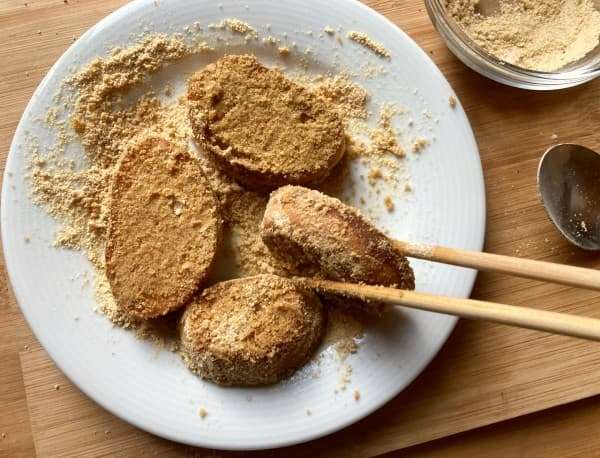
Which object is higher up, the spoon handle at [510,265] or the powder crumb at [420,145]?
the powder crumb at [420,145]

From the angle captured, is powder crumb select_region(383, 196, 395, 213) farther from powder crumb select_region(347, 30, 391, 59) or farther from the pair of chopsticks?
powder crumb select_region(347, 30, 391, 59)

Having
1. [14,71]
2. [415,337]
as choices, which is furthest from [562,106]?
[14,71]

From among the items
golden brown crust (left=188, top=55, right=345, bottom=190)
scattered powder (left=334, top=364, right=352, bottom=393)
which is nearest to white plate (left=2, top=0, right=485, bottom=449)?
scattered powder (left=334, top=364, right=352, bottom=393)

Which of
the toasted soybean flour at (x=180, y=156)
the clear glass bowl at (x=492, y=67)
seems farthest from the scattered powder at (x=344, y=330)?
the clear glass bowl at (x=492, y=67)

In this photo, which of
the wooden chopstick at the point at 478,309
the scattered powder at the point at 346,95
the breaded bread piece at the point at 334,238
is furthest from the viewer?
the scattered powder at the point at 346,95

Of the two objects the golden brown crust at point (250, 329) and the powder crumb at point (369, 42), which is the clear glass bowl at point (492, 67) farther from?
the golden brown crust at point (250, 329)

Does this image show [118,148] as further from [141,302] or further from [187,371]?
[187,371]

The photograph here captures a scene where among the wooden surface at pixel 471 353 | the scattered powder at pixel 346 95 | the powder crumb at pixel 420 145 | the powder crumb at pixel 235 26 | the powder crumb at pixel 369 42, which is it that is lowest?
the wooden surface at pixel 471 353
